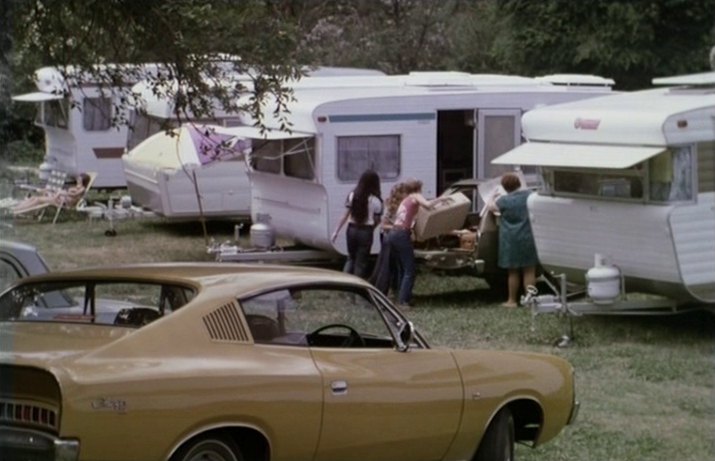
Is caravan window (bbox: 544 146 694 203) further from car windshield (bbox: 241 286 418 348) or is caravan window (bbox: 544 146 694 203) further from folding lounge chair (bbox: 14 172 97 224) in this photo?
folding lounge chair (bbox: 14 172 97 224)

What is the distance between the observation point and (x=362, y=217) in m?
16.6

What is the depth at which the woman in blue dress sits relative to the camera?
620 inches

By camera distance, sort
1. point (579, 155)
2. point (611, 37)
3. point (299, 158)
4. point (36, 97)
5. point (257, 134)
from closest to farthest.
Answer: point (579, 155) → point (257, 134) → point (299, 158) → point (611, 37) → point (36, 97)

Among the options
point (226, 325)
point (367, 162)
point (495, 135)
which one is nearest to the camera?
point (226, 325)

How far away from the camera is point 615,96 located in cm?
1512

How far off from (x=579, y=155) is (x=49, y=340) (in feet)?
27.2

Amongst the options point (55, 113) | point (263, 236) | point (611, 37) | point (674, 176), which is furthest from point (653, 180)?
point (55, 113)

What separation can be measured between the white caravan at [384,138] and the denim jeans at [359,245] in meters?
0.59

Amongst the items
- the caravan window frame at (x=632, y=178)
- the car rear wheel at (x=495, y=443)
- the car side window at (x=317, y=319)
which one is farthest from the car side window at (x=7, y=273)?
the caravan window frame at (x=632, y=178)

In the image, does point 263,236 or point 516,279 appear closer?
point 516,279

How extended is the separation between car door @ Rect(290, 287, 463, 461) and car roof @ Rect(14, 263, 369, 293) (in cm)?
11

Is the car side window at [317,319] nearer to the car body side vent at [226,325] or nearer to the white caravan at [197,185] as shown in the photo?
the car body side vent at [226,325]

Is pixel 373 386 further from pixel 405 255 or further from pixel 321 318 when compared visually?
pixel 405 255

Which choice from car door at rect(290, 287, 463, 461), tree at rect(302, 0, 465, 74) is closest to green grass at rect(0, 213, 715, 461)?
car door at rect(290, 287, 463, 461)
